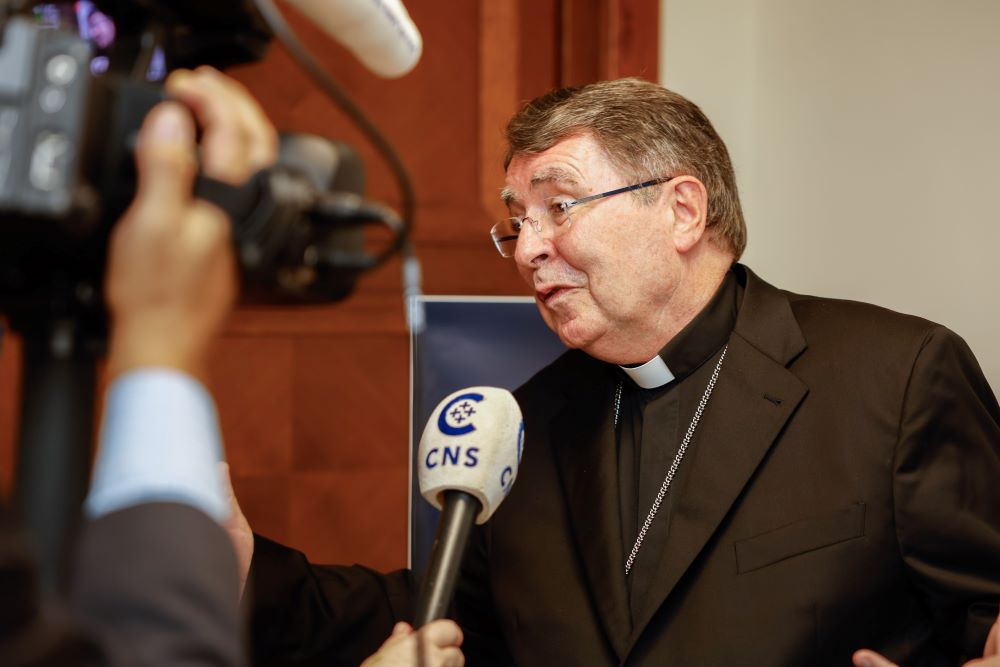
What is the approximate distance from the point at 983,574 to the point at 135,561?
1.31 metres

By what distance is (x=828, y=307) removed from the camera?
1.79m

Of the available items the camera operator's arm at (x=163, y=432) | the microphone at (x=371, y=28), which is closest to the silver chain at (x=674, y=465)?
the microphone at (x=371, y=28)

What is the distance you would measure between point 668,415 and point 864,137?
3.63 ft

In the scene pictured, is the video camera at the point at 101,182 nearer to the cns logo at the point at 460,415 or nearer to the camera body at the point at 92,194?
the camera body at the point at 92,194

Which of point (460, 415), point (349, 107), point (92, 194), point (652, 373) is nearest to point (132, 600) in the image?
point (92, 194)

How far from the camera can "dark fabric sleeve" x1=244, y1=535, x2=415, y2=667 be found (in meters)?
1.58

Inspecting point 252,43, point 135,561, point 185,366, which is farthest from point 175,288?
point 252,43

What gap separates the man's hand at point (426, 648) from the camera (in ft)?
2.79

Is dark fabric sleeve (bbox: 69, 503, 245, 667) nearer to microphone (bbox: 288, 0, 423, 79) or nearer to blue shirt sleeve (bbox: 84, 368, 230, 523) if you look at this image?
blue shirt sleeve (bbox: 84, 368, 230, 523)

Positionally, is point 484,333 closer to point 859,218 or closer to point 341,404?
point 341,404

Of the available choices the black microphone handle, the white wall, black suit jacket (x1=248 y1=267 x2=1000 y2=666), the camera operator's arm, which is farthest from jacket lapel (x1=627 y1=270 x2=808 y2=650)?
the camera operator's arm

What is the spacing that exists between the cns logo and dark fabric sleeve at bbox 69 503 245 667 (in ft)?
1.99

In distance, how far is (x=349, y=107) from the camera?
684 mm

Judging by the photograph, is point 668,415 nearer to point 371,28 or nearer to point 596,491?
point 596,491
